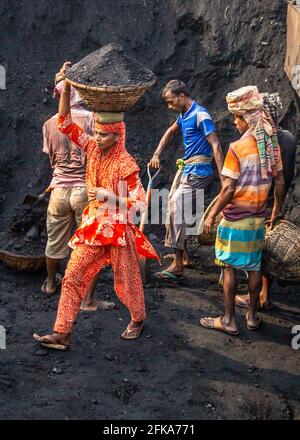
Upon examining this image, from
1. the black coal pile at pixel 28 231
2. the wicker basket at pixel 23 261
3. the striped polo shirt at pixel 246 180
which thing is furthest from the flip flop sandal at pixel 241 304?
the black coal pile at pixel 28 231

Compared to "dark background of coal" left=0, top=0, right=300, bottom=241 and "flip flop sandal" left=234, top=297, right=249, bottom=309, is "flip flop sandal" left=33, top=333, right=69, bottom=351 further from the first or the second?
"dark background of coal" left=0, top=0, right=300, bottom=241

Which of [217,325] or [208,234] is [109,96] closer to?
[208,234]

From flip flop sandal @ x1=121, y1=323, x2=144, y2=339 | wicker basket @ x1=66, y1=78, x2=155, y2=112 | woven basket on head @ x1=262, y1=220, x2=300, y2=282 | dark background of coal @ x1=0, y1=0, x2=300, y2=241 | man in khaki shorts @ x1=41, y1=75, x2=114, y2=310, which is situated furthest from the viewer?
dark background of coal @ x1=0, y1=0, x2=300, y2=241

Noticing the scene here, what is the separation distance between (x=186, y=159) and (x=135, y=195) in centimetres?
175

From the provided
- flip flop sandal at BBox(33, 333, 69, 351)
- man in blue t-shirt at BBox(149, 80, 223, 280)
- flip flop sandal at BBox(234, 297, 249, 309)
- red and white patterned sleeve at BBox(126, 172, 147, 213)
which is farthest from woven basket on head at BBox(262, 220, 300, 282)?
flip flop sandal at BBox(33, 333, 69, 351)

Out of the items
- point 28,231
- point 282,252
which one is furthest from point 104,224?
point 28,231

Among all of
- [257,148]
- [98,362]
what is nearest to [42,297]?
[98,362]

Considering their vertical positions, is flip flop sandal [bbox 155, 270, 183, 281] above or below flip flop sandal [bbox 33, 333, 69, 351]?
above

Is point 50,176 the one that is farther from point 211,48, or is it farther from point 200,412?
point 200,412

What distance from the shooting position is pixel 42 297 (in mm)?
7133

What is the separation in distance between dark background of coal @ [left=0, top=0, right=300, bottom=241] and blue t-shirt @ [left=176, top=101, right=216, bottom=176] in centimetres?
153

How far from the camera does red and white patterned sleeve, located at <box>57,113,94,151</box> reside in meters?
6.01

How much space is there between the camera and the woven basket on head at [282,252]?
21.4 ft

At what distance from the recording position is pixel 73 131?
6062 millimetres
